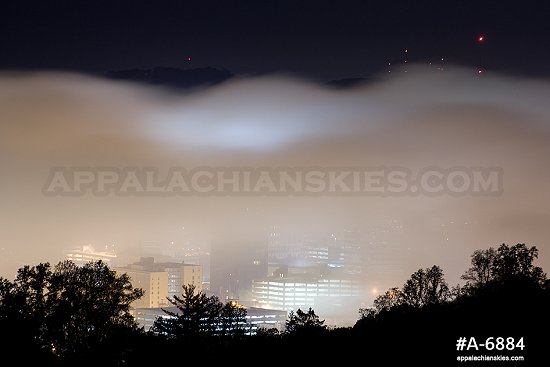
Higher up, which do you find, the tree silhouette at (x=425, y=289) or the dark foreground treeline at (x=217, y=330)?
the tree silhouette at (x=425, y=289)

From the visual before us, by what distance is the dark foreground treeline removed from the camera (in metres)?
28.9

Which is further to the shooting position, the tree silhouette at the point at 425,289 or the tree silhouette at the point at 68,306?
the tree silhouette at the point at 425,289

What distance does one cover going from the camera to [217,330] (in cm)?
3741

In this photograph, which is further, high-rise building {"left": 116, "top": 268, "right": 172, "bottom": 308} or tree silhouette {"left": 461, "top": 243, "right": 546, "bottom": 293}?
high-rise building {"left": 116, "top": 268, "right": 172, "bottom": 308}

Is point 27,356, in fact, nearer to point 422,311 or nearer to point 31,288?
point 31,288

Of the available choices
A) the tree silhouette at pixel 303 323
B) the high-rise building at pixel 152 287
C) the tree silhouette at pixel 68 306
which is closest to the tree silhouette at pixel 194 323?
the tree silhouette at pixel 68 306

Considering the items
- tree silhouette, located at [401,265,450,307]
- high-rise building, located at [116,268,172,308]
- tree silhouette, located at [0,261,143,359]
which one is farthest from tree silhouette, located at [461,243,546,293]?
high-rise building, located at [116,268,172,308]

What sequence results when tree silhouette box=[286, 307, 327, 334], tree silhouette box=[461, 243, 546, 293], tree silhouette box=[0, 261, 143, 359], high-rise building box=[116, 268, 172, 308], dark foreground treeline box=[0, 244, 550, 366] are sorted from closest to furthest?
dark foreground treeline box=[0, 244, 550, 366] < tree silhouette box=[0, 261, 143, 359] < tree silhouette box=[286, 307, 327, 334] < tree silhouette box=[461, 243, 546, 293] < high-rise building box=[116, 268, 172, 308]

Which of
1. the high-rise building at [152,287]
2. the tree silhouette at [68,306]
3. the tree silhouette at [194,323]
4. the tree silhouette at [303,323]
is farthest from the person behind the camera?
the high-rise building at [152,287]

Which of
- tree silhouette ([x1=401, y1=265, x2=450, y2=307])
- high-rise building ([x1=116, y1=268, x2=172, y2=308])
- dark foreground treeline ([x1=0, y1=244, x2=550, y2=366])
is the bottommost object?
dark foreground treeline ([x1=0, y1=244, x2=550, y2=366])

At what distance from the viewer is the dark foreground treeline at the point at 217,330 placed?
94.7 feet

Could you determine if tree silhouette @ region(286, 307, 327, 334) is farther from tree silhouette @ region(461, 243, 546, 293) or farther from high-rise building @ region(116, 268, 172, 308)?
high-rise building @ region(116, 268, 172, 308)

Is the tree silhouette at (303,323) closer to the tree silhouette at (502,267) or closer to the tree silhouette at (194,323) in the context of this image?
the tree silhouette at (194,323)

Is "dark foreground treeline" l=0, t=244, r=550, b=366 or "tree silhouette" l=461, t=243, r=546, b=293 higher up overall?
"tree silhouette" l=461, t=243, r=546, b=293
